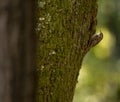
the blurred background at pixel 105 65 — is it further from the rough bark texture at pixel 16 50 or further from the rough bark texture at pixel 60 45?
the rough bark texture at pixel 16 50

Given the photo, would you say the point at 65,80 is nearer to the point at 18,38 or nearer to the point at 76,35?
the point at 76,35

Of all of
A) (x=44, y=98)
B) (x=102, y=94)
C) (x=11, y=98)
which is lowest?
(x=102, y=94)

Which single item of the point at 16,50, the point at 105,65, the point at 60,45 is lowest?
the point at 105,65

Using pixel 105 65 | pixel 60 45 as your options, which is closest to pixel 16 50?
pixel 60 45

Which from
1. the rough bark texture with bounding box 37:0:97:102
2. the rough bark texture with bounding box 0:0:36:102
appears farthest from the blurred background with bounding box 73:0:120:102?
the rough bark texture with bounding box 0:0:36:102

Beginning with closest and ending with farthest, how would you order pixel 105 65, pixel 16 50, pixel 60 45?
pixel 16 50
pixel 60 45
pixel 105 65

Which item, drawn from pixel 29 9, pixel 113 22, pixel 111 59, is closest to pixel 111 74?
pixel 111 59

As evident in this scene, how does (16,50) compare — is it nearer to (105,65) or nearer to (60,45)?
(60,45)
